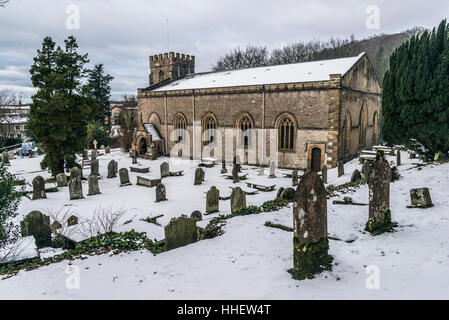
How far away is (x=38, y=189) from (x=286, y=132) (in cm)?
1538

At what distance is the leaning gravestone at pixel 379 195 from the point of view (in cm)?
606

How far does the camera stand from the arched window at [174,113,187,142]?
26.9 meters

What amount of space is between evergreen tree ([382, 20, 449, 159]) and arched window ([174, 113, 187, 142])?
1675 centimetres

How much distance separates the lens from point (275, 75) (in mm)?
23422

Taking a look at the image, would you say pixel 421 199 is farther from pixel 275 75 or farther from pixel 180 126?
pixel 180 126

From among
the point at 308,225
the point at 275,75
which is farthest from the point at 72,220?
the point at 275,75

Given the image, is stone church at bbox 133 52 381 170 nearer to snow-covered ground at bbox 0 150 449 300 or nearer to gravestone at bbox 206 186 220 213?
gravestone at bbox 206 186 220 213

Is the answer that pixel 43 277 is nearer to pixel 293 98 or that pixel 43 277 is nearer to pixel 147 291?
pixel 147 291

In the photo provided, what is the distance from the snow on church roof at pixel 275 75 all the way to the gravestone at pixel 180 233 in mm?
16498

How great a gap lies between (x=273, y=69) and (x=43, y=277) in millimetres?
23191

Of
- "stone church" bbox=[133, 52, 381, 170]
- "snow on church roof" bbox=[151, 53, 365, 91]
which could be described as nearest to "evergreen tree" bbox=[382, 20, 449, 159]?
"stone church" bbox=[133, 52, 381, 170]

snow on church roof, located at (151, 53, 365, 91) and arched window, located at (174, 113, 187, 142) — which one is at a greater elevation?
snow on church roof, located at (151, 53, 365, 91)

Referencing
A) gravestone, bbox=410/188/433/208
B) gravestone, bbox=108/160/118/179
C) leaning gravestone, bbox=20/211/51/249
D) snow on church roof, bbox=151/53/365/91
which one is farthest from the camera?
snow on church roof, bbox=151/53/365/91

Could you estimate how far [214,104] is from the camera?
80.1ft
